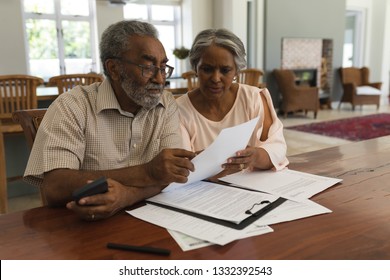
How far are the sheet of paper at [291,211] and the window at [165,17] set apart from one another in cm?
615

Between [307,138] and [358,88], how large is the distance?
3382mm

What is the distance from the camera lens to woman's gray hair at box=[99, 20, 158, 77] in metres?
1.10

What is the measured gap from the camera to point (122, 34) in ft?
3.60

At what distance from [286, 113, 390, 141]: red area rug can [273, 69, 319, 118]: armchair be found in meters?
0.69

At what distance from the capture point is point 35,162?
98 centimetres

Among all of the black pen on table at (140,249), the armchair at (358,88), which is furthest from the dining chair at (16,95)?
the armchair at (358,88)

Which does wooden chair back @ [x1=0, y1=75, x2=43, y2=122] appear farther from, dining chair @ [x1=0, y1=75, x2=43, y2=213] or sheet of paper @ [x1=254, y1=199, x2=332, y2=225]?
sheet of paper @ [x1=254, y1=199, x2=332, y2=225]

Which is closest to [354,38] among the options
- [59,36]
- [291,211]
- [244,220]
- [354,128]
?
[354,128]

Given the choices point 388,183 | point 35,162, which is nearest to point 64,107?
point 35,162

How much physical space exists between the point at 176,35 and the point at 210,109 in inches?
239

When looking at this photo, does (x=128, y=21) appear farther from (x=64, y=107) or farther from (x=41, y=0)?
(x=41, y=0)

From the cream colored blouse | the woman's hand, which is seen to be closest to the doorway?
the cream colored blouse

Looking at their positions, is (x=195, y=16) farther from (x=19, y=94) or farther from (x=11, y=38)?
(x=19, y=94)

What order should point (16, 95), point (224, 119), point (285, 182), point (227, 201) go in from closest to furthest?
point (227, 201), point (285, 182), point (224, 119), point (16, 95)
